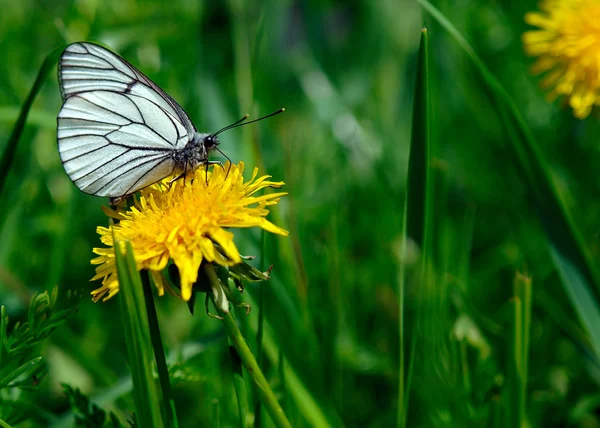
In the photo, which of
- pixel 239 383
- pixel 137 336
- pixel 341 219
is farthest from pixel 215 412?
pixel 341 219

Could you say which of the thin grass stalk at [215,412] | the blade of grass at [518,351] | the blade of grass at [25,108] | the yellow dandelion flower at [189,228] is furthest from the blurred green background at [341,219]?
the blade of grass at [25,108]

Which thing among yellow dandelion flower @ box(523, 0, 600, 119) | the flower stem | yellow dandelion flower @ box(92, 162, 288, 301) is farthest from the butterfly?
yellow dandelion flower @ box(523, 0, 600, 119)

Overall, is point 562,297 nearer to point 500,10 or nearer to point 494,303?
point 494,303

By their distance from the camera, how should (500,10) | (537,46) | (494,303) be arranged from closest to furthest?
1. (537,46)
2. (494,303)
3. (500,10)

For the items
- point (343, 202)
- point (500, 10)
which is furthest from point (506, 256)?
point (500, 10)

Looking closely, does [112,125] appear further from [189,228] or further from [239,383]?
[239,383]

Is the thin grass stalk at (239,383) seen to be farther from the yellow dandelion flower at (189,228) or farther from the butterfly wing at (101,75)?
the butterfly wing at (101,75)
